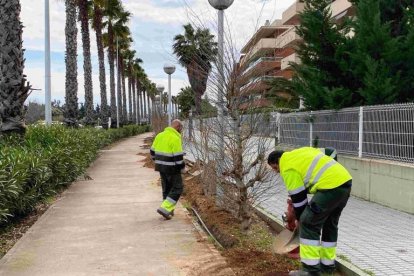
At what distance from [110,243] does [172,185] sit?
2.27 metres

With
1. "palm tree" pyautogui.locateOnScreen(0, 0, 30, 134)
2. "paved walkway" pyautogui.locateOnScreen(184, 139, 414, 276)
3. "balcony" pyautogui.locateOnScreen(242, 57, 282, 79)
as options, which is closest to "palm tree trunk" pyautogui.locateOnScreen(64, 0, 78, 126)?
"palm tree" pyautogui.locateOnScreen(0, 0, 30, 134)

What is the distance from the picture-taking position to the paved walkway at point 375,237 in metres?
5.81

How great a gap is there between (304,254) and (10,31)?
10.1m

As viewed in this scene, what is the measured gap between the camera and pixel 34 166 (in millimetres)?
9023

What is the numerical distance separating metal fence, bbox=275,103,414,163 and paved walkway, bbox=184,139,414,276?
1.10m

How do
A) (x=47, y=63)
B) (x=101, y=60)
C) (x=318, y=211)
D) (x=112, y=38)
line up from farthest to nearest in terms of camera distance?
1. (x=112, y=38)
2. (x=101, y=60)
3. (x=47, y=63)
4. (x=318, y=211)

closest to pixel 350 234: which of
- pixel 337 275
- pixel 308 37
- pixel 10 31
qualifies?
pixel 337 275

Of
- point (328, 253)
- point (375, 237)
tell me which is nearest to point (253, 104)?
point (375, 237)

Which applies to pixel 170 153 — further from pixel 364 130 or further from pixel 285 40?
pixel 364 130

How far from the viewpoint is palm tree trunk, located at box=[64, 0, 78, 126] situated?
23.0 meters

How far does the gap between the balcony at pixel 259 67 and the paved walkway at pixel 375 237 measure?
1605 mm

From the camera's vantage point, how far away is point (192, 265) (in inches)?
243

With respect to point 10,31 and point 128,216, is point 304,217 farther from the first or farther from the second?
point 10,31

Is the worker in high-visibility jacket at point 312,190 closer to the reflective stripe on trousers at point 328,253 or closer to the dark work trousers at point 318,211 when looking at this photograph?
the dark work trousers at point 318,211
